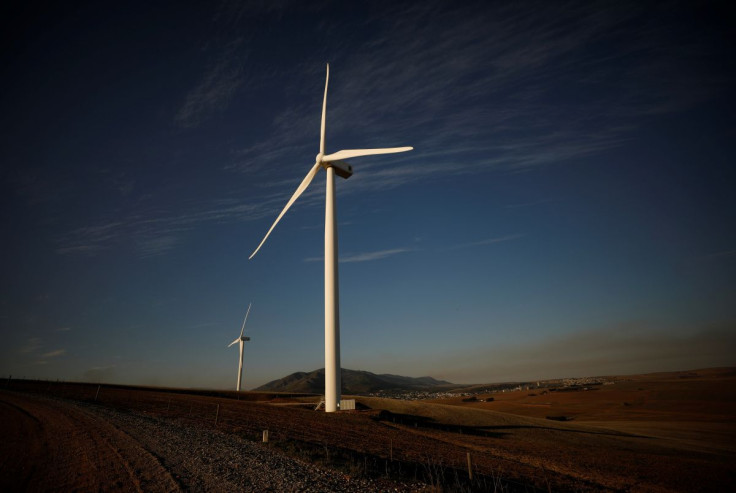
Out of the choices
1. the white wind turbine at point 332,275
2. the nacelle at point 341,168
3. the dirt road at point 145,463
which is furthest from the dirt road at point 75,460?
the nacelle at point 341,168

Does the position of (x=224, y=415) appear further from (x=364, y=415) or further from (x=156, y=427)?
(x=364, y=415)

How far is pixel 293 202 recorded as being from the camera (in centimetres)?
4581

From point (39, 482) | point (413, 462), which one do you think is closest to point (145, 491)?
point (39, 482)

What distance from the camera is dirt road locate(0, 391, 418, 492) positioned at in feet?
46.5

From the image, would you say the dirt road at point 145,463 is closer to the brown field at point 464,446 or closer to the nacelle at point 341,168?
the brown field at point 464,446

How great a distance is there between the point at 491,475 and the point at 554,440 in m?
19.3

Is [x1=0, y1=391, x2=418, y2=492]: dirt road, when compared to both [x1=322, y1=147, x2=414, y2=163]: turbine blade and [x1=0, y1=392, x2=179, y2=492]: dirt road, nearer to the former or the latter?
[x1=0, y1=392, x2=179, y2=492]: dirt road

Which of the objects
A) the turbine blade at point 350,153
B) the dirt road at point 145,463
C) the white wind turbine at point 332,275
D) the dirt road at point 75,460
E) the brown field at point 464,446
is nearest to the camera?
the dirt road at point 75,460

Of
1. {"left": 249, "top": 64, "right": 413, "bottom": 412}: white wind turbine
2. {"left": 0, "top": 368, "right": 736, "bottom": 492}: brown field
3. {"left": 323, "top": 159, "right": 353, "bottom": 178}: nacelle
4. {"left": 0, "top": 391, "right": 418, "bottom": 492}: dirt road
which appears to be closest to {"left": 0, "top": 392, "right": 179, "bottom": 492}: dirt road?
{"left": 0, "top": 391, "right": 418, "bottom": 492}: dirt road

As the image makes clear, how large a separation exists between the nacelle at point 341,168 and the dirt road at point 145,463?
1215 inches

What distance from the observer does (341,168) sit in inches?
1794

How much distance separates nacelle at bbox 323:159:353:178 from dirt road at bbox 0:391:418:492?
30.9 meters

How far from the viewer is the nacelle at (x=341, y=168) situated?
1766 inches

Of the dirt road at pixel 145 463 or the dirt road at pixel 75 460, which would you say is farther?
the dirt road at pixel 145 463
